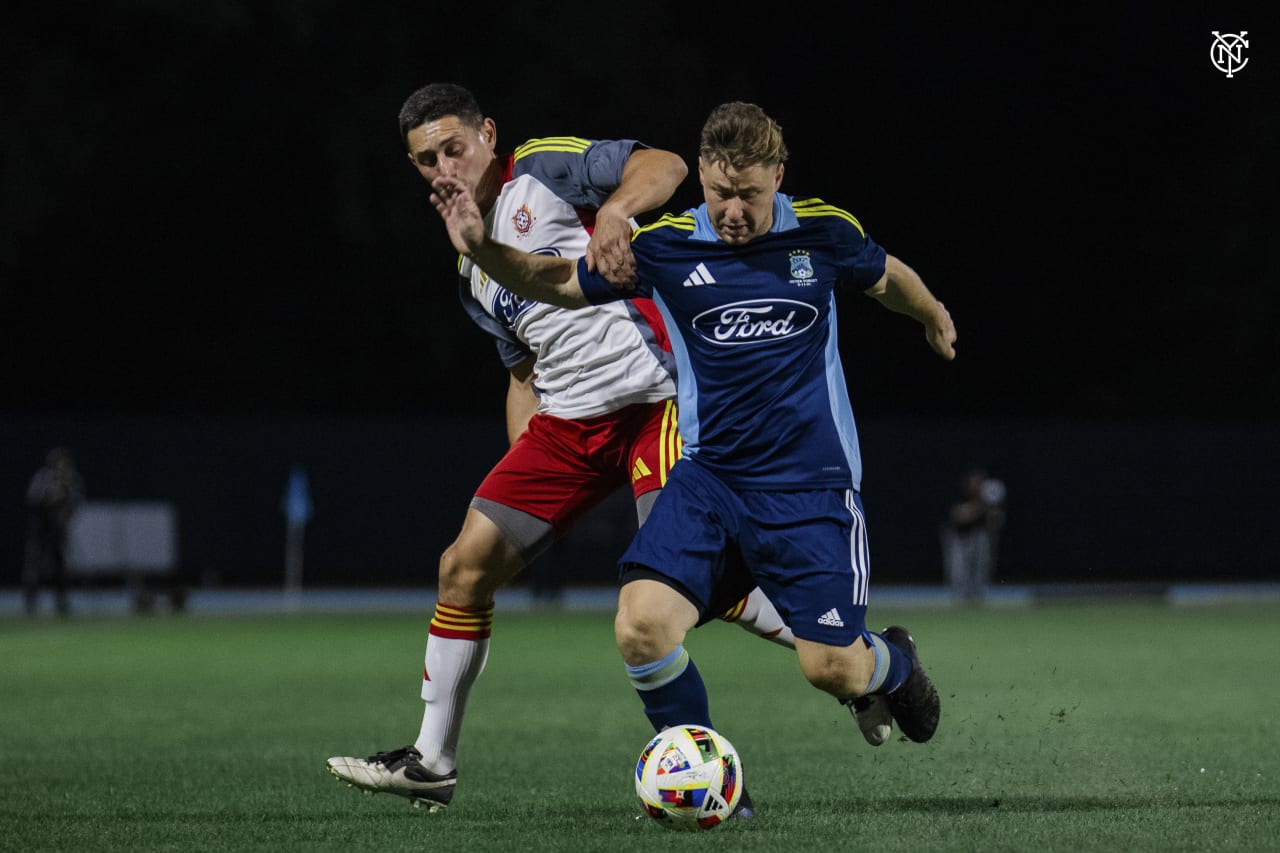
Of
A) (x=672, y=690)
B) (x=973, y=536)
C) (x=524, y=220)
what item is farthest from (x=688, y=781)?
(x=973, y=536)

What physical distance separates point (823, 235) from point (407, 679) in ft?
26.3

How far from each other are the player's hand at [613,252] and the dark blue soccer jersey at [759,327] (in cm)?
7

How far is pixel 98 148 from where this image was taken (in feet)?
101

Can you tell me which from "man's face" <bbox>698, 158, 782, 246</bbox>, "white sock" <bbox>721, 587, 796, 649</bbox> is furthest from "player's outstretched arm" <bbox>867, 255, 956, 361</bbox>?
"white sock" <bbox>721, 587, 796, 649</bbox>

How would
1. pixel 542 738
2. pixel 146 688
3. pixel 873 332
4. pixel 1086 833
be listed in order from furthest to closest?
pixel 873 332, pixel 146 688, pixel 542 738, pixel 1086 833

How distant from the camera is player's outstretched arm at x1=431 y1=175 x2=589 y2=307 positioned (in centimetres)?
577

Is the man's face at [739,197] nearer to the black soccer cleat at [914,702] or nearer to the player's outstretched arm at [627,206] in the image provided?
the player's outstretched arm at [627,206]

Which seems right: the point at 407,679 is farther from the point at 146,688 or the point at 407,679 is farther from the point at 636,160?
the point at 636,160

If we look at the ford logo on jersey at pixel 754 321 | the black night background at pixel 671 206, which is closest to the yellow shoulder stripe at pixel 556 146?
the ford logo on jersey at pixel 754 321

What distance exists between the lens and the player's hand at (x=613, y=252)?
598cm

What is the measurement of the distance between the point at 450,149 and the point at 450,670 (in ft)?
6.03

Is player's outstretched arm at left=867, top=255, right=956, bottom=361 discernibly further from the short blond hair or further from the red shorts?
the red shorts

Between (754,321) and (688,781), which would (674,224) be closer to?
(754,321)

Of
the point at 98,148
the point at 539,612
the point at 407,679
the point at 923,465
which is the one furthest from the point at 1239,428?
the point at 407,679
